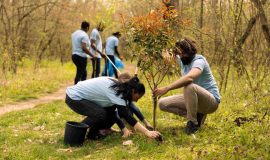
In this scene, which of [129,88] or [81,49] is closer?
[129,88]

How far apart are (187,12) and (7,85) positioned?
6.20 m

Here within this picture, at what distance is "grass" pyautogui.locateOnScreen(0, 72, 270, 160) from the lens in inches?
197

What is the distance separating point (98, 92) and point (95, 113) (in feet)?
1.06

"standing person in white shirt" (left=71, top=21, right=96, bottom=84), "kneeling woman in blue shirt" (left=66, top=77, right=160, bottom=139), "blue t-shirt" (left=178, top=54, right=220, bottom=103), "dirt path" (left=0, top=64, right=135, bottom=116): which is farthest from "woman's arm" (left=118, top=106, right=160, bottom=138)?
"standing person in white shirt" (left=71, top=21, right=96, bottom=84)

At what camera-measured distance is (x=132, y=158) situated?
5.62 metres

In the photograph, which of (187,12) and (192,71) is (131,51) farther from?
(187,12)

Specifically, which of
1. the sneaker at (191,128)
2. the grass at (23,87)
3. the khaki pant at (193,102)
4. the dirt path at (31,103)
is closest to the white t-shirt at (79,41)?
the dirt path at (31,103)

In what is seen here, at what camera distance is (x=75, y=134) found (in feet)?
21.2

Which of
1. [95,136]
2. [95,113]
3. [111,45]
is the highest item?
[111,45]

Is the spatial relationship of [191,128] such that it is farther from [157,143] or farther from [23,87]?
[23,87]

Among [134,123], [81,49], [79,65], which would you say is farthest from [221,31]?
[134,123]

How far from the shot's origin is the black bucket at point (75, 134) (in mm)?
6426

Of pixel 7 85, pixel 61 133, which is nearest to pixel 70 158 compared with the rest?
pixel 61 133

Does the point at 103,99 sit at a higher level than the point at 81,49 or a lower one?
lower
